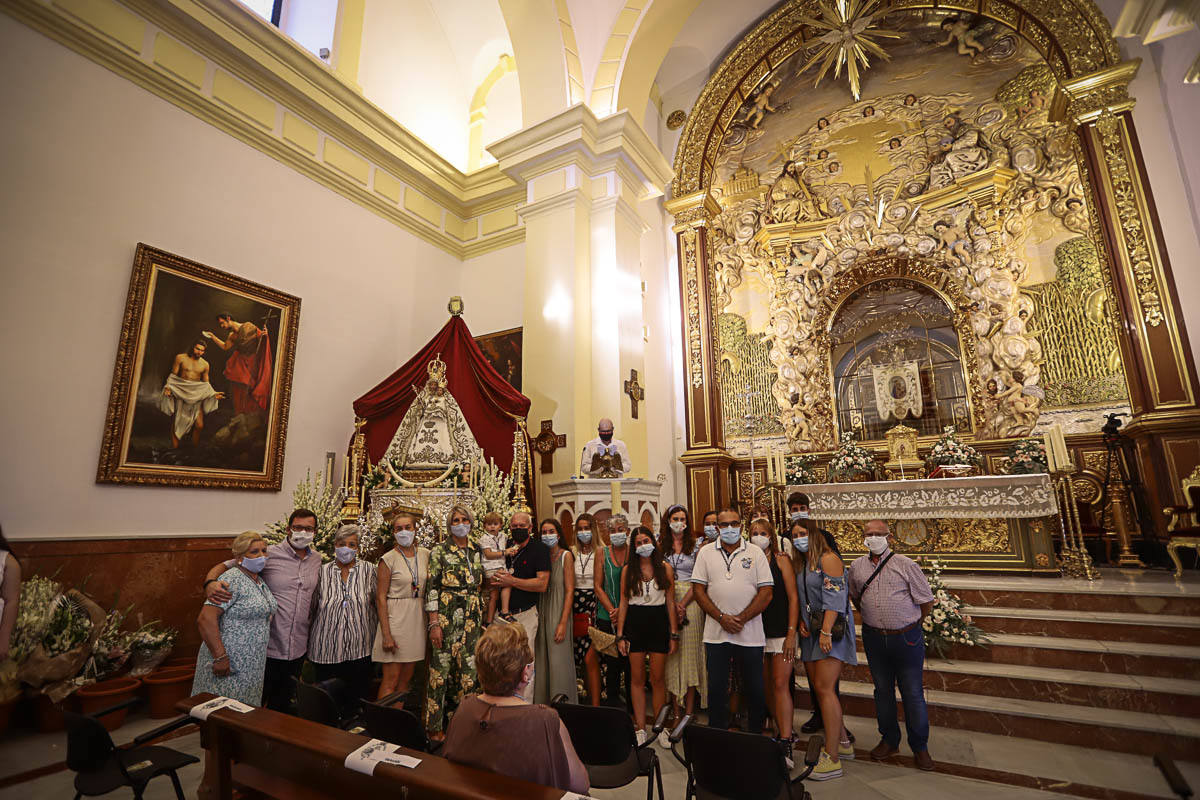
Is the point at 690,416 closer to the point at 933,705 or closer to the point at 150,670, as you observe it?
the point at 933,705

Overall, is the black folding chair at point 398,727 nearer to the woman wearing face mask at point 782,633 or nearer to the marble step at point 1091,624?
the woman wearing face mask at point 782,633

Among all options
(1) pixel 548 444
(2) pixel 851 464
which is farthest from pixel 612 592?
(2) pixel 851 464

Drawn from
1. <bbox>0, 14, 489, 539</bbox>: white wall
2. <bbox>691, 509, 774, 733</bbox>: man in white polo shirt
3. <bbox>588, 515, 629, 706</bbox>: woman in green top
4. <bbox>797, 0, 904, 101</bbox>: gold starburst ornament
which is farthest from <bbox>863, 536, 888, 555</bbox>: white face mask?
<bbox>797, 0, 904, 101</bbox>: gold starburst ornament

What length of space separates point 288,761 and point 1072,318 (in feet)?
32.9

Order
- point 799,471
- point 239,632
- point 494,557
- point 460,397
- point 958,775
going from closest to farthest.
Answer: point 958,775, point 239,632, point 494,557, point 460,397, point 799,471

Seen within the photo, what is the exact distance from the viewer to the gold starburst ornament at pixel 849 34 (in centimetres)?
921

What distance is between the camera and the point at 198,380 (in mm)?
6164

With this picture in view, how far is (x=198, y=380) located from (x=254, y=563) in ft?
11.2

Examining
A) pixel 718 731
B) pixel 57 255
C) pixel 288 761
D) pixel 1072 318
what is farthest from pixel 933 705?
pixel 57 255

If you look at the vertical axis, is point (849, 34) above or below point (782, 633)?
above

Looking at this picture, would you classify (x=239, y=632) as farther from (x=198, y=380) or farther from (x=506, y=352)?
(x=506, y=352)

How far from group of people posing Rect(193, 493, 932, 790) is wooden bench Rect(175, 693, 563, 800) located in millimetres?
1086

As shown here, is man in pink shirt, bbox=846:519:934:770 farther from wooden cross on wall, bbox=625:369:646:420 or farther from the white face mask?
wooden cross on wall, bbox=625:369:646:420

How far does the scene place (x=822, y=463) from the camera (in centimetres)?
930
